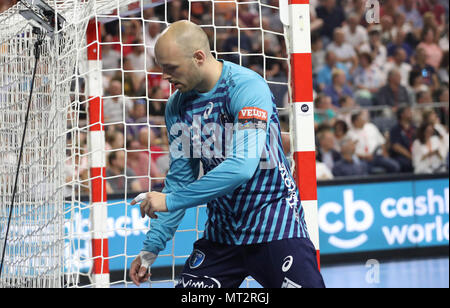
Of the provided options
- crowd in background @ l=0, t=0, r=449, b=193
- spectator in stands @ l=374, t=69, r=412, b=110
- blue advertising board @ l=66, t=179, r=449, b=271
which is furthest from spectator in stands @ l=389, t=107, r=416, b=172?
blue advertising board @ l=66, t=179, r=449, b=271

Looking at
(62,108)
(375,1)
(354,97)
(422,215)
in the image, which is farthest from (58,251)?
(354,97)

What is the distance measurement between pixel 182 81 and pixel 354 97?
768cm

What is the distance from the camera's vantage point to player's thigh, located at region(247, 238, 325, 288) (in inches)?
114

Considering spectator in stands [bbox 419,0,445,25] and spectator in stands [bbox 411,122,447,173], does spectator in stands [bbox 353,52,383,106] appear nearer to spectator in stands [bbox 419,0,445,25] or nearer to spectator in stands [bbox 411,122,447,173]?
spectator in stands [bbox 411,122,447,173]

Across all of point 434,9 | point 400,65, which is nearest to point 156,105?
point 400,65

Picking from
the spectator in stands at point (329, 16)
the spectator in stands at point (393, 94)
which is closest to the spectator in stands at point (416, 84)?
the spectator in stands at point (393, 94)

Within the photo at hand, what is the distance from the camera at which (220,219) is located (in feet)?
10.3

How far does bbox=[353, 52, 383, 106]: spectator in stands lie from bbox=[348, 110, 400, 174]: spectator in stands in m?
0.91

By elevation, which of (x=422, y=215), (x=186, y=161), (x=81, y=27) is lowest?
(x=422, y=215)

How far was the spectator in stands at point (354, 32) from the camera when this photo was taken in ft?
35.5

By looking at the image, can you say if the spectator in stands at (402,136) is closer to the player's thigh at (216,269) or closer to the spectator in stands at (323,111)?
the spectator in stands at (323,111)
